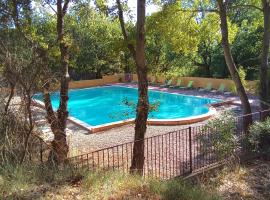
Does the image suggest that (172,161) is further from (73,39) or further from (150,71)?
(73,39)

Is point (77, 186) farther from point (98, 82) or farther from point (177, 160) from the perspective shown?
point (98, 82)

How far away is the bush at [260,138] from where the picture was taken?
851cm

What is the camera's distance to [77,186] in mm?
4934

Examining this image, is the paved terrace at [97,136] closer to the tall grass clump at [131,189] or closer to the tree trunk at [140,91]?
the tree trunk at [140,91]

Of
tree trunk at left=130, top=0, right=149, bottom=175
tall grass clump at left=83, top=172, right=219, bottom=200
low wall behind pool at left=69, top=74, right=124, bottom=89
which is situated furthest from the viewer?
low wall behind pool at left=69, top=74, right=124, bottom=89

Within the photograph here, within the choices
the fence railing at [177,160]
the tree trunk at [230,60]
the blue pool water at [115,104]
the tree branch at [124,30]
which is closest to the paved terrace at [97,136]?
the fence railing at [177,160]

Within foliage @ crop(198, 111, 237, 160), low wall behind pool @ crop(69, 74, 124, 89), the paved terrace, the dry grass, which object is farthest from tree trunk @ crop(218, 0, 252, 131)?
low wall behind pool @ crop(69, 74, 124, 89)

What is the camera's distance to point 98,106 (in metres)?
21.5

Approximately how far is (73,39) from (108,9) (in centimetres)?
104

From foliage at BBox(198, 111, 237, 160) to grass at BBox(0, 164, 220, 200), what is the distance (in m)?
2.51

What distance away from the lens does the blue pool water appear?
57.8ft

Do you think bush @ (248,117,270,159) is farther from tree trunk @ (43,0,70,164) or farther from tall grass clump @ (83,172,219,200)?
tree trunk @ (43,0,70,164)

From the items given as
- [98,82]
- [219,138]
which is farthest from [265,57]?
[98,82]

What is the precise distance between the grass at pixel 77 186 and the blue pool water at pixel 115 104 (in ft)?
30.8
